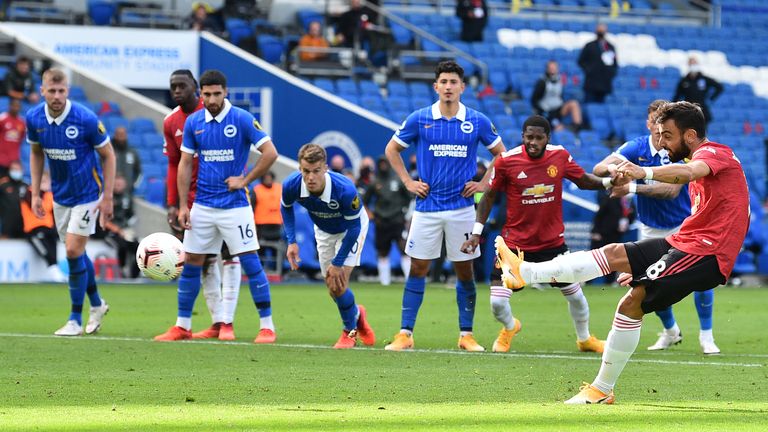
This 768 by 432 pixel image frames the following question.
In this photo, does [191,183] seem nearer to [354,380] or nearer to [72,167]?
[72,167]

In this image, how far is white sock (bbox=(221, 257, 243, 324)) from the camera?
13242mm

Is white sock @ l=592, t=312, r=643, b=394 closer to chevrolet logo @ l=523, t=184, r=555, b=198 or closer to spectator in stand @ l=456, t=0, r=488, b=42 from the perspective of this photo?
chevrolet logo @ l=523, t=184, r=555, b=198

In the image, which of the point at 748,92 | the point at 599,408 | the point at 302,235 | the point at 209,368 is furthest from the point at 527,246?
the point at 748,92

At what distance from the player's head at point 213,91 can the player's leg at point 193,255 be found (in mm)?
952

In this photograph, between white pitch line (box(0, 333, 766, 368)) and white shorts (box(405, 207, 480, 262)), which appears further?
white shorts (box(405, 207, 480, 262))

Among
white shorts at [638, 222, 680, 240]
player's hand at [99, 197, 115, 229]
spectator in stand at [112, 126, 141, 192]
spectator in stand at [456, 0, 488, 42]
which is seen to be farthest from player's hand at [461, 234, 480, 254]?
spectator in stand at [456, 0, 488, 42]

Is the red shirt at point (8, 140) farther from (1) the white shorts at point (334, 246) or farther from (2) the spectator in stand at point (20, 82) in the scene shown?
(1) the white shorts at point (334, 246)

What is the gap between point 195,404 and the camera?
8180 millimetres

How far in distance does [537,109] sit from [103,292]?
1238 centimetres

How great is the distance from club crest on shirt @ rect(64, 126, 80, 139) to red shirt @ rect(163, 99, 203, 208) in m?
0.81

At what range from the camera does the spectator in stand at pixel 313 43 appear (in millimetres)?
28812

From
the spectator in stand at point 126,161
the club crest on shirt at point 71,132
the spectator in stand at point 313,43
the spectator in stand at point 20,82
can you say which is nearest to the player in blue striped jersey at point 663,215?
the club crest on shirt at point 71,132

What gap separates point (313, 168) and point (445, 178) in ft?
3.99

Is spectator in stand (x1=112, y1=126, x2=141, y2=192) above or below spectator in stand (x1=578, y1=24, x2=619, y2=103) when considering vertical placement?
below
